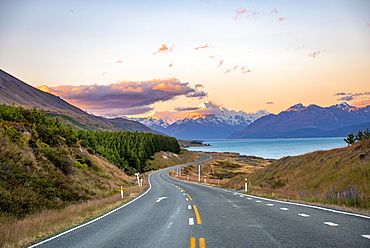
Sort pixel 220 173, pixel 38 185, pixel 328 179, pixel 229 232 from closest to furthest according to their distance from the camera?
pixel 229 232 < pixel 38 185 < pixel 328 179 < pixel 220 173

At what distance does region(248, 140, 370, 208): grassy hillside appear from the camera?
14695 mm

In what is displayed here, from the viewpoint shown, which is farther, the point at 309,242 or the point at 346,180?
the point at 346,180

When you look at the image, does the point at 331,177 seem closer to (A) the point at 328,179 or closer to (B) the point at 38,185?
(A) the point at 328,179

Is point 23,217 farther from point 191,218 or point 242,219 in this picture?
point 242,219

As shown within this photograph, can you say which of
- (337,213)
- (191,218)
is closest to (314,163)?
(337,213)

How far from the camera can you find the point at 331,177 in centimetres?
2403

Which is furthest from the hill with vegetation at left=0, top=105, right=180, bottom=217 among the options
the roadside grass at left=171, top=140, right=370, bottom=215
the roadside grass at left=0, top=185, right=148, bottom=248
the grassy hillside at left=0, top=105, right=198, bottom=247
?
the roadside grass at left=171, top=140, right=370, bottom=215

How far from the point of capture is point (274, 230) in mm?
8531

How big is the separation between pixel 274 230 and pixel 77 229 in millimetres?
6762

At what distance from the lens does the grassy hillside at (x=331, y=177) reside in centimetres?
1470

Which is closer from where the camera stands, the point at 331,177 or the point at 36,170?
the point at 36,170

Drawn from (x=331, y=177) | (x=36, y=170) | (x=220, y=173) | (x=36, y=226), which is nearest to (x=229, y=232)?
(x=36, y=226)

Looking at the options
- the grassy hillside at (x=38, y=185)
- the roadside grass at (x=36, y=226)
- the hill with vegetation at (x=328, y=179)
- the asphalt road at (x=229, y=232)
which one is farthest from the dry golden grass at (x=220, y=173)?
the asphalt road at (x=229, y=232)

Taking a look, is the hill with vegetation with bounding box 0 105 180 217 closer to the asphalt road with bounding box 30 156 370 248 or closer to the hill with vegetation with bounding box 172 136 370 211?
the asphalt road with bounding box 30 156 370 248
